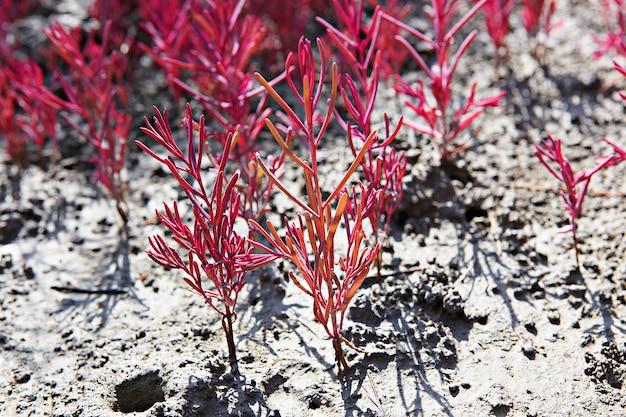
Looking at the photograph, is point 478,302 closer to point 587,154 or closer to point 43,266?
point 587,154

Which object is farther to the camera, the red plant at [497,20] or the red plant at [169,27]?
the red plant at [497,20]

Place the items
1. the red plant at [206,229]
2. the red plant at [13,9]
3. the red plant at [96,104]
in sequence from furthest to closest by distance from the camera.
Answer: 1. the red plant at [13,9]
2. the red plant at [96,104]
3. the red plant at [206,229]

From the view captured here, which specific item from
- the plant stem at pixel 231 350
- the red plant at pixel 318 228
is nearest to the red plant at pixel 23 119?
the plant stem at pixel 231 350

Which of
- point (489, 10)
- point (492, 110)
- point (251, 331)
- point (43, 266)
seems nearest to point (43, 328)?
point (43, 266)

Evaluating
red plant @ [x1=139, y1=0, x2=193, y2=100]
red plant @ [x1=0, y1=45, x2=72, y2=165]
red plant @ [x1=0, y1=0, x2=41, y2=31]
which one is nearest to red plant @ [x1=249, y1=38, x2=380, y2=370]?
red plant @ [x1=139, y1=0, x2=193, y2=100]

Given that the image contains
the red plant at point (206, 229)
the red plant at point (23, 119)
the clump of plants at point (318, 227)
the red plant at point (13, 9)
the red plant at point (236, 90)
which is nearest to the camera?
the clump of plants at point (318, 227)

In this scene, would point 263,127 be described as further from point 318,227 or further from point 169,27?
point 318,227

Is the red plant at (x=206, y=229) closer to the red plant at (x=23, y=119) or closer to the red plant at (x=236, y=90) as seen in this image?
the red plant at (x=236, y=90)

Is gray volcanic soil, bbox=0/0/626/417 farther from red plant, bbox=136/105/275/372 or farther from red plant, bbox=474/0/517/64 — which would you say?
red plant, bbox=474/0/517/64

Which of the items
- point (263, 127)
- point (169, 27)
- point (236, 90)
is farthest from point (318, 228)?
point (169, 27)
